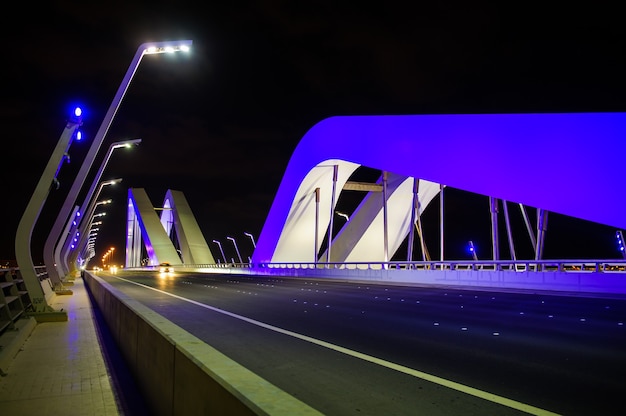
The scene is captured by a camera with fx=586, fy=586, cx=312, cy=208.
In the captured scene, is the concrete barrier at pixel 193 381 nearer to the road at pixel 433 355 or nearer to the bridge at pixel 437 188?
the bridge at pixel 437 188

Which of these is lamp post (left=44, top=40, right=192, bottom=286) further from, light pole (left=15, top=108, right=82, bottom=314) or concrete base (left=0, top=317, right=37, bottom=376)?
concrete base (left=0, top=317, right=37, bottom=376)

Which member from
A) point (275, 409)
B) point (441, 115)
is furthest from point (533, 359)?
point (441, 115)

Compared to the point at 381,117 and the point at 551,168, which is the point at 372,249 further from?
the point at 551,168

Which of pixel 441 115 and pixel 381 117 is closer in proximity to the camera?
pixel 441 115

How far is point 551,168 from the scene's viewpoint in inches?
918

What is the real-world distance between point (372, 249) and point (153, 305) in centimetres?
4090

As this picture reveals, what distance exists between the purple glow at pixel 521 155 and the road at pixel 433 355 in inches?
296

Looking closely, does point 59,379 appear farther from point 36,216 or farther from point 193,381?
point 36,216

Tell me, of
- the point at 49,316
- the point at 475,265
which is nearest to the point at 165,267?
the point at 475,265

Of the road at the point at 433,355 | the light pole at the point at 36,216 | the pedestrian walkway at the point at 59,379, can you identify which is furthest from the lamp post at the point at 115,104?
the pedestrian walkway at the point at 59,379

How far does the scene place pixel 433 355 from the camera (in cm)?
781

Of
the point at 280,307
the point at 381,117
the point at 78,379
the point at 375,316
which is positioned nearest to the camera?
the point at 78,379

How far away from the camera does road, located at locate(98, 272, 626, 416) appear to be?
211 inches

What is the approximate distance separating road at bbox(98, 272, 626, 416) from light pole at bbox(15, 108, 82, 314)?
2.89 m
